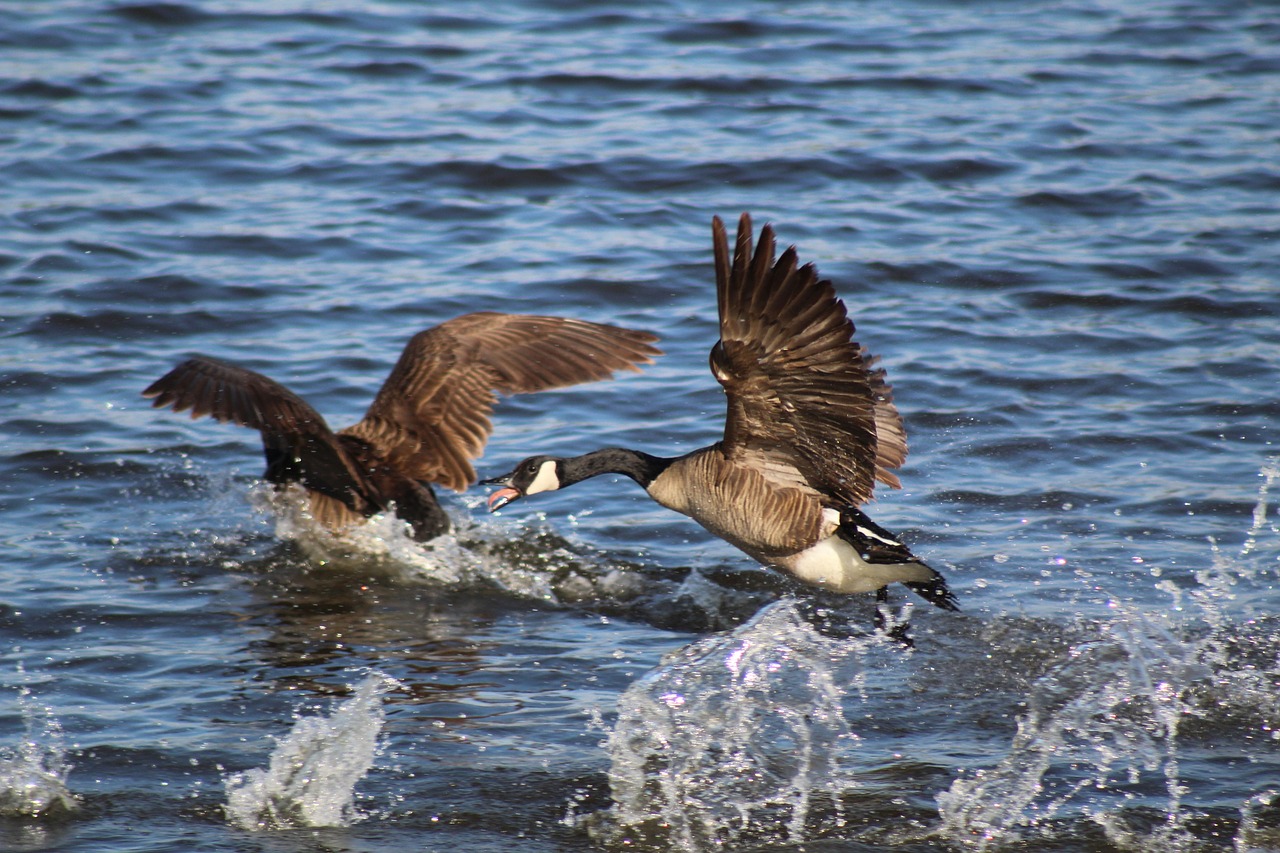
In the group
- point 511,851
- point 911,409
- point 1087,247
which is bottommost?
point 511,851

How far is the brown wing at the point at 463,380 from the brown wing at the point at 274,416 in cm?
30

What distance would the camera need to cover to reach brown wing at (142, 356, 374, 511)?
20.0ft

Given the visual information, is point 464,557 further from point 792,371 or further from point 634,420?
point 792,371

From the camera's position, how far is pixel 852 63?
560 inches

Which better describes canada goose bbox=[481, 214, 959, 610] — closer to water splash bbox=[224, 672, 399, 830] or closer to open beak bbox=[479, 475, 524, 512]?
open beak bbox=[479, 475, 524, 512]

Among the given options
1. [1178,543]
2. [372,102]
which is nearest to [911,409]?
[1178,543]

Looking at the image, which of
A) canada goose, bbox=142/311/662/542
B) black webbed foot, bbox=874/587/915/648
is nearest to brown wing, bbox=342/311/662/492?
canada goose, bbox=142/311/662/542

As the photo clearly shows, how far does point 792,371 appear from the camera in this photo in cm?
450

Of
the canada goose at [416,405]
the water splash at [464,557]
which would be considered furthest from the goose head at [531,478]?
the canada goose at [416,405]

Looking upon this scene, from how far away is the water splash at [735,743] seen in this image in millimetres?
4344

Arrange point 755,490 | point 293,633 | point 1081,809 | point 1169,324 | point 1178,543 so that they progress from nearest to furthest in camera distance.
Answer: point 1081,809 < point 755,490 < point 293,633 < point 1178,543 < point 1169,324

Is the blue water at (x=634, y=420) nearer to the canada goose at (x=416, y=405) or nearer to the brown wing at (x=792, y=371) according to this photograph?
the canada goose at (x=416, y=405)

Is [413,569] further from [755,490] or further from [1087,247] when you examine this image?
[1087,247]

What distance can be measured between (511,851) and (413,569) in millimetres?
2429
